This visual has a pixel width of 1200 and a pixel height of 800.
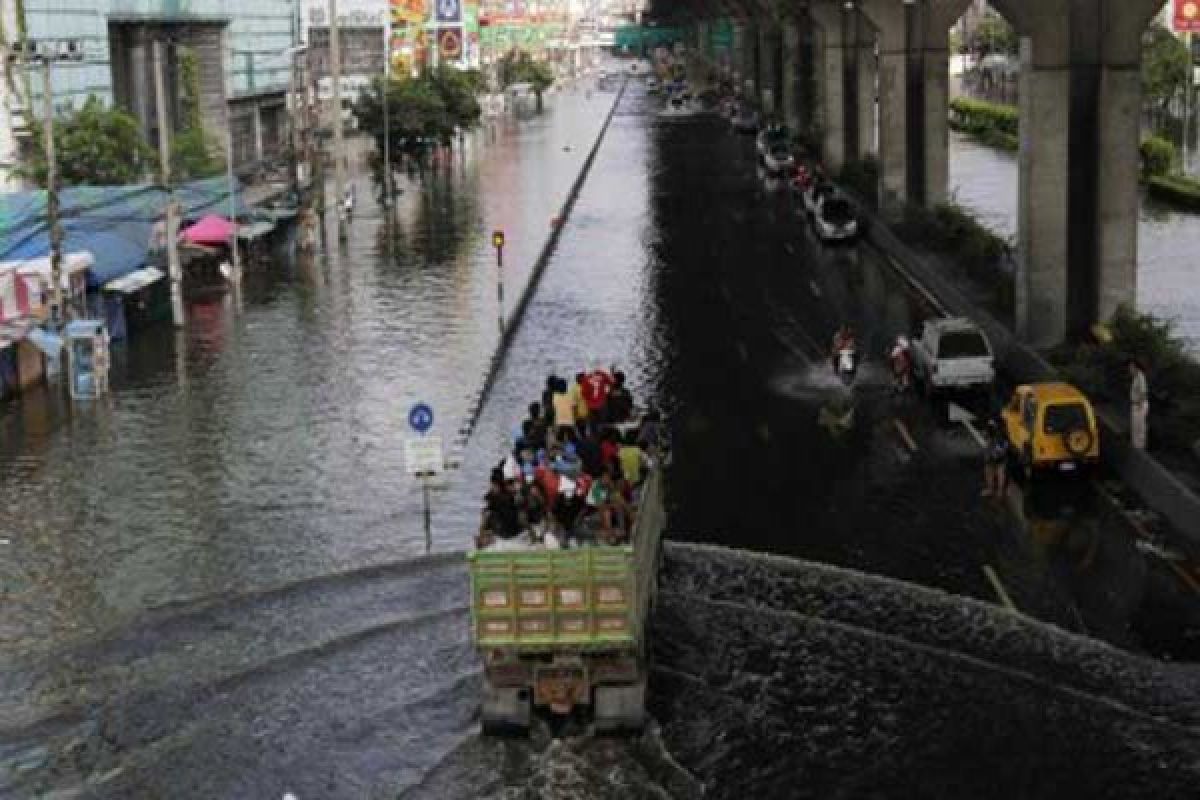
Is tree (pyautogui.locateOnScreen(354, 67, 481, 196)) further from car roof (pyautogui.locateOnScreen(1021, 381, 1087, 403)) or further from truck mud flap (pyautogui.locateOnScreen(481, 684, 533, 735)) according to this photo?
truck mud flap (pyautogui.locateOnScreen(481, 684, 533, 735))

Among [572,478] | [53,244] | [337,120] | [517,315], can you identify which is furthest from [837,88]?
[572,478]

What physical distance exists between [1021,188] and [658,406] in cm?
1026

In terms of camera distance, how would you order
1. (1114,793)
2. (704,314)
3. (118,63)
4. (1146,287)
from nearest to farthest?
(1114,793), (704,314), (1146,287), (118,63)

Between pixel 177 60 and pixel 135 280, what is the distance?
1590 inches

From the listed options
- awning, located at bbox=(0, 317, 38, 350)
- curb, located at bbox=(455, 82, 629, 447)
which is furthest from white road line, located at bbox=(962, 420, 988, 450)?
awning, located at bbox=(0, 317, 38, 350)

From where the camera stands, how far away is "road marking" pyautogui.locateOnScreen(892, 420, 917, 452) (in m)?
32.1

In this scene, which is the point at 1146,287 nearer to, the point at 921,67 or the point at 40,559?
the point at 921,67

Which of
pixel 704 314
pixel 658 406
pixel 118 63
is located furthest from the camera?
pixel 118 63

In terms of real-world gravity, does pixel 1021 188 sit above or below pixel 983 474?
above

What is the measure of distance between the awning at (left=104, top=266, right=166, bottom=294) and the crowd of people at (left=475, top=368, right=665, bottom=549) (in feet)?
78.0

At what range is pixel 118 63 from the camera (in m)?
79.8

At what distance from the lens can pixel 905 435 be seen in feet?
108

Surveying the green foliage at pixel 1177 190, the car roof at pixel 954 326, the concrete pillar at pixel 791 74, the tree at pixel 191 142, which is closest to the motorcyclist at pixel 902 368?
the car roof at pixel 954 326

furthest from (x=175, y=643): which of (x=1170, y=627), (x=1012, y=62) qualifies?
(x=1012, y=62)
